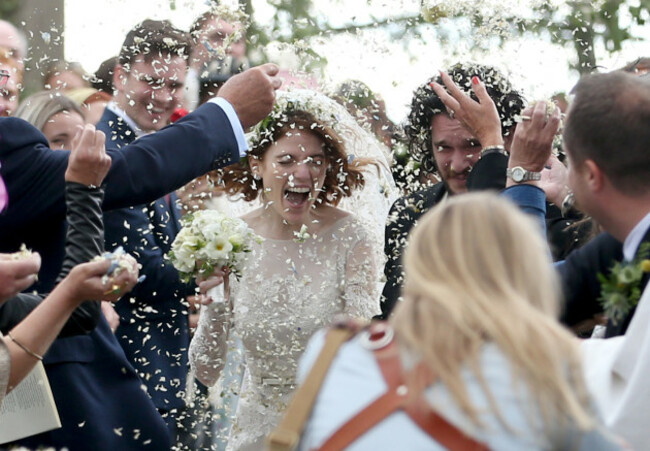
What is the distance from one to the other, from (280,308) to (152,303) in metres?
0.67

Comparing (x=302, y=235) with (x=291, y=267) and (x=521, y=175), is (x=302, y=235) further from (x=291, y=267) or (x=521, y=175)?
(x=521, y=175)

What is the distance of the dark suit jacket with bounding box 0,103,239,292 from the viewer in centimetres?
382

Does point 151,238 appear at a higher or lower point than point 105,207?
lower

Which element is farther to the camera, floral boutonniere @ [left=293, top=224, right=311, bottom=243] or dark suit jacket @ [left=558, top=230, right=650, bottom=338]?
floral boutonniere @ [left=293, top=224, right=311, bottom=243]

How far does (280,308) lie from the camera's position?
5.29m

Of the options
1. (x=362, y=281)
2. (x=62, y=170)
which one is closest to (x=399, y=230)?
(x=362, y=281)

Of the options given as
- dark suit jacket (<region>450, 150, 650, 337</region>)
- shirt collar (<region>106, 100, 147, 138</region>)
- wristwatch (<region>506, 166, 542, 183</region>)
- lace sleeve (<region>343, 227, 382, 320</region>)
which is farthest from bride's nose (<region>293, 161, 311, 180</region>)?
dark suit jacket (<region>450, 150, 650, 337</region>)

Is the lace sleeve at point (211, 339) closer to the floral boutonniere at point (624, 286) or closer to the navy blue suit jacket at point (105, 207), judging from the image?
the navy blue suit jacket at point (105, 207)

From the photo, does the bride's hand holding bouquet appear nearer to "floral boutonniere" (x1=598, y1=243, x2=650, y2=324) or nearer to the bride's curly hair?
the bride's curly hair

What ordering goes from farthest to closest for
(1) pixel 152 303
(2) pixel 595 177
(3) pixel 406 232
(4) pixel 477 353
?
(1) pixel 152 303 < (3) pixel 406 232 < (2) pixel 595 177 < (4) pixel 477 353

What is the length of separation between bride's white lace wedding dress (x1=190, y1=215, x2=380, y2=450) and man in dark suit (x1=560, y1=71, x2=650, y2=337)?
6.97ft

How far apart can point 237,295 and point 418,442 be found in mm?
3410

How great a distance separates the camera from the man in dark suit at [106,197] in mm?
3850

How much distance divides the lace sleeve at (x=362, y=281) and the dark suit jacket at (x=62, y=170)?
1296 mm
